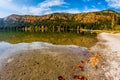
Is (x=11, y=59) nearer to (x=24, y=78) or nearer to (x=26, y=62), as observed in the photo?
(x=26, y=62)

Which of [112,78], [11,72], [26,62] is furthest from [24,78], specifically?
[112,78]

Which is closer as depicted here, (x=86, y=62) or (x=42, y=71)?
(x=42, y=71)

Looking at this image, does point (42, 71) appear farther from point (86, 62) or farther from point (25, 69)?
point (86, 62)

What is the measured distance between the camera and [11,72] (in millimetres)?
17141

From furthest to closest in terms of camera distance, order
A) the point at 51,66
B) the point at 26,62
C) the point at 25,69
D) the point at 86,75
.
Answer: the point at 26,62 → the point at 51,66 → the point at 25,69 → the point at 86,75

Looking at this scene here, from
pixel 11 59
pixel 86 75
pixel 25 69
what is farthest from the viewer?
pixel 11 59

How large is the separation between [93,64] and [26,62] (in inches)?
335

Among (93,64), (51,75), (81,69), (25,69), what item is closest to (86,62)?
(93,64)

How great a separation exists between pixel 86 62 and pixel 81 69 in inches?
128

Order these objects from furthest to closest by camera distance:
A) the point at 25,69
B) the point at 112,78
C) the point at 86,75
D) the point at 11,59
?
the point at 11,59, the point at 25,69, the point at 86,75, the point at 112,78

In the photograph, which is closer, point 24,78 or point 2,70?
point 24,78

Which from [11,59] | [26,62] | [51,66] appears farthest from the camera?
[11,59]

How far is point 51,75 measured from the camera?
1655cm

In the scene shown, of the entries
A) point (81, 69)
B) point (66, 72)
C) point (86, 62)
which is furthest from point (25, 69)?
point (86, 62)
